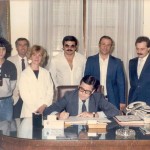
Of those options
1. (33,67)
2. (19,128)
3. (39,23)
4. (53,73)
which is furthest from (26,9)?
(19,128)

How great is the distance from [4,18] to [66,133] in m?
3.39

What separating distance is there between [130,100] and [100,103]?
4.09 ft

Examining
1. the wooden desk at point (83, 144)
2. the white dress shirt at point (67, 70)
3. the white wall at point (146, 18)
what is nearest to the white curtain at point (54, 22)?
the white wall at point (146, 18)

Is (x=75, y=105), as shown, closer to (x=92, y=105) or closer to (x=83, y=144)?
(x=92, y=105)

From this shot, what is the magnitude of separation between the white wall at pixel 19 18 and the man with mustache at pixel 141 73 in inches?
83.6

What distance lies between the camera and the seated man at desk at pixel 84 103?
3090 mm

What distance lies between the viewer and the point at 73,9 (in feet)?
18.9

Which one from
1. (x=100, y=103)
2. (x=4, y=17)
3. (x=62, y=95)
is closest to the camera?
(x=100, y=103)

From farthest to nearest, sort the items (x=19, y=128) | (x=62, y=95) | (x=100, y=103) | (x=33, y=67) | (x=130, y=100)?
(x=130, y=100)
(x=33, y=67)
(x=62, y=95)
(x=100, y=103)
(x=19, y=128)

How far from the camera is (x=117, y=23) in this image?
579 centimetres

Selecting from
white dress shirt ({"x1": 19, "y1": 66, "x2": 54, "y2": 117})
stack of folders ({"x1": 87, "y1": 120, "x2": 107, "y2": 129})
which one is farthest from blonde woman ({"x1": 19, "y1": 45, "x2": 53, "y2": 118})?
stack of folders ({"x1": 87, "y1": 120, "x2": 107, "y2": 129})

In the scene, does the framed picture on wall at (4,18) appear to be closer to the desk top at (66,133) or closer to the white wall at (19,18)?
the white wall at (19,18)

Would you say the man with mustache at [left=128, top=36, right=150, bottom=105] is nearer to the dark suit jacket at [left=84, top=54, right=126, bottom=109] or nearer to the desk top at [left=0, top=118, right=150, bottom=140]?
the dark suit jacket at [left=84, top=54, right=126, bottom=109]

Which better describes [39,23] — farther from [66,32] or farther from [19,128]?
[19,128]
